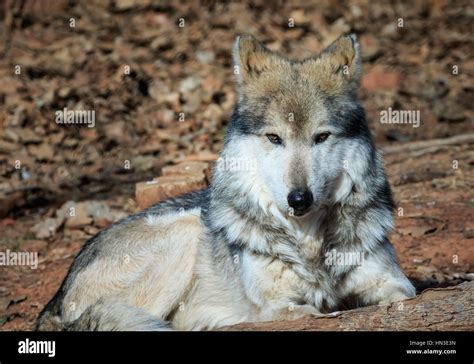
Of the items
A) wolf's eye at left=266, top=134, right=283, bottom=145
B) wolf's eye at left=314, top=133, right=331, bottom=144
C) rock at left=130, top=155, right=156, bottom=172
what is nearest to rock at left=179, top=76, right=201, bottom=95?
rock at left=130, top=155, right=156, bottom=172

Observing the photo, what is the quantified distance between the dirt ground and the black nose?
286 centimetres

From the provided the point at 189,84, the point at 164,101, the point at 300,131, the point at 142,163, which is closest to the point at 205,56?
the point at 189,84

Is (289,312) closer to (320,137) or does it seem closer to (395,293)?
(395,293)

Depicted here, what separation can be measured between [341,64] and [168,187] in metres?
3.72

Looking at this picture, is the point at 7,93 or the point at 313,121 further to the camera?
the point at 7,93

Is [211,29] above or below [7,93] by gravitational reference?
above

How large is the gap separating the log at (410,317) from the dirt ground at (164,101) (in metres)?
2.45

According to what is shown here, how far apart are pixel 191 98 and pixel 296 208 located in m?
10.1

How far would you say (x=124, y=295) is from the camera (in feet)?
22.6

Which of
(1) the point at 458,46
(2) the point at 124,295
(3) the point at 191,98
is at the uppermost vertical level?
(1) the point at 458,46

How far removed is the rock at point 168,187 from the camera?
9.66m

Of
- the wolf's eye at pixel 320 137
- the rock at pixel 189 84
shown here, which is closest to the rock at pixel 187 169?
the wolf's eye at pixel 320 137

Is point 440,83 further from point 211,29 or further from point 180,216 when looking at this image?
point 180,216

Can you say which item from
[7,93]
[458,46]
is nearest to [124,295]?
[7,93]
